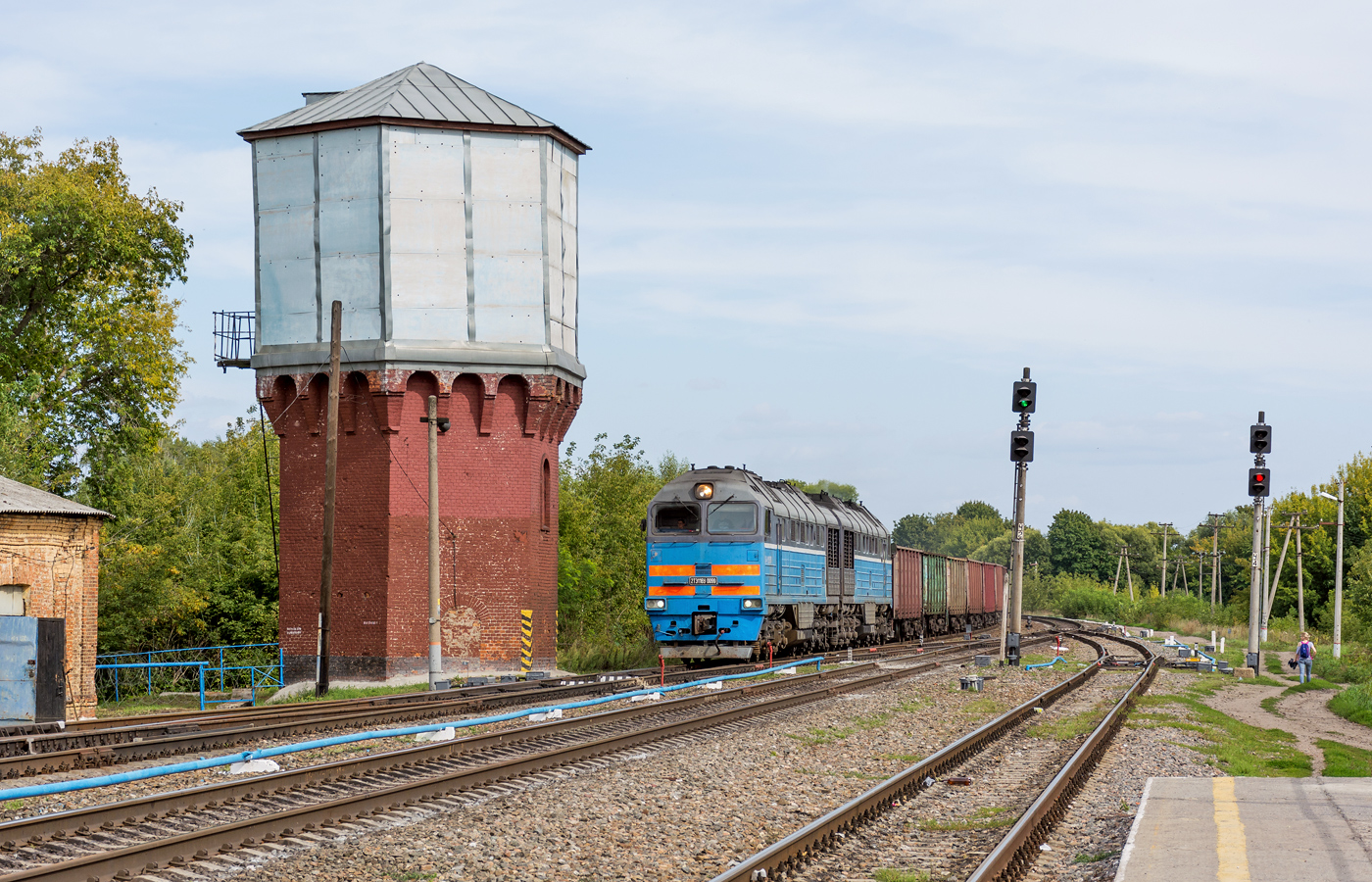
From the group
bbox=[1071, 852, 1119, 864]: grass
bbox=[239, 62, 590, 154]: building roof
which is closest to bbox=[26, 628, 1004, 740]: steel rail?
bbox=[1071, 852, 1119, 864]: grass

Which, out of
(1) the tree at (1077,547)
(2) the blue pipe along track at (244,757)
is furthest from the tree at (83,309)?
(1) the tree at (1077,547)

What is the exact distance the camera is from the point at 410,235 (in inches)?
1296

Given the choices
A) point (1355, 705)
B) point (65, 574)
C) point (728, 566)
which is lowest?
point (1355, 705)

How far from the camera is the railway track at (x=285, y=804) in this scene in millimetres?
9391

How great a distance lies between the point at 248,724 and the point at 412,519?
1471 centimetres

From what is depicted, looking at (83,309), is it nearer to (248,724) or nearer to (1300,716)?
(248,724)

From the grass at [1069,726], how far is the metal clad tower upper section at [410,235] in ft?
55.5

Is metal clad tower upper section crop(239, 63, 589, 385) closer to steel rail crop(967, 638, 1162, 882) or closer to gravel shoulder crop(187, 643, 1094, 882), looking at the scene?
gravel shoulder crop(187, 643, 1094, 882)

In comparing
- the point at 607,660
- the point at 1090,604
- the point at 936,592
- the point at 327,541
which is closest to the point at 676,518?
the point at 327,541

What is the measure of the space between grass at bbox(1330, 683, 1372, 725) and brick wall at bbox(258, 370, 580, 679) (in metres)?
18.1

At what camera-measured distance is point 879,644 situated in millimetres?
47156

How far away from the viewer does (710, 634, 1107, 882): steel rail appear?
9.13 meters

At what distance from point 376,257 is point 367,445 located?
4.61 m

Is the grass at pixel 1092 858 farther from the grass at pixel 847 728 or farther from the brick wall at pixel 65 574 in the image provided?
the brick wall at pixel 65 574
